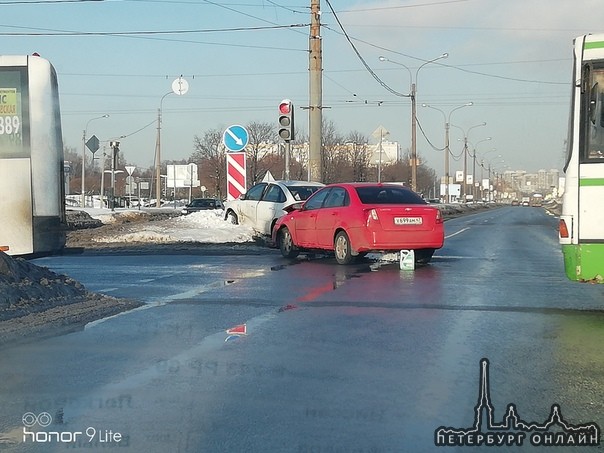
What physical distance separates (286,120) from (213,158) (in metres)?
49.5

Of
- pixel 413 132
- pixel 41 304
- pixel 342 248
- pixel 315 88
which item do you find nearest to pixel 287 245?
pixel 342 248

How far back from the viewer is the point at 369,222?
14.6m

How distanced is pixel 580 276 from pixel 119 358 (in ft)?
16.8

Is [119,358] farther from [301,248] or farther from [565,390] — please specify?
[301,248]

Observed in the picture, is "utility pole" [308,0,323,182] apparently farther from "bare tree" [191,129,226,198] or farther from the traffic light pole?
"bare tree" [191,129,226,198]

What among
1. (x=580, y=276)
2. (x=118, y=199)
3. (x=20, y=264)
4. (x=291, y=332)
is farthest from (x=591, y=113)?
(x=118, y=199)

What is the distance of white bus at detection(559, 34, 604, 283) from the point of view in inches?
355

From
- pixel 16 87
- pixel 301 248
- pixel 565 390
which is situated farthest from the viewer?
pixel 301 248

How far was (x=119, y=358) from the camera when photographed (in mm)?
7082

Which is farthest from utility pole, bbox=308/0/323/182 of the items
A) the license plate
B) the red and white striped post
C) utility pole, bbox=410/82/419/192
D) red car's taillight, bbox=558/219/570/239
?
utility pole, bbox=410/82/419/192

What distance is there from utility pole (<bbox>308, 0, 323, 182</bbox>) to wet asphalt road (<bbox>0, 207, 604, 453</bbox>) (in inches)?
582

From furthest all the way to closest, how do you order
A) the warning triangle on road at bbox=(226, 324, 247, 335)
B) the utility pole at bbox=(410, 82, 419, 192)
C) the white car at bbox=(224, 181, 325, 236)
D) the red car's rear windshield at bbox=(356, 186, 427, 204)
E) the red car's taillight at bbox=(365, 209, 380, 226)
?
the utility pole at bbox=(410, 82, 419, 192), the white car at bbox=(224, 181, 325, 236), the red car's rear windshield at bbox=(356, 186, 427, 204), the red car's taillight at bbox=(365, 209, 380, 226), the warning triangle on road at bbox=(226, 324, 247, 335)

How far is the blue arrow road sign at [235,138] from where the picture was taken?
77.0ft

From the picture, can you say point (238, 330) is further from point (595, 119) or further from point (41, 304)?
point (595, 119)
